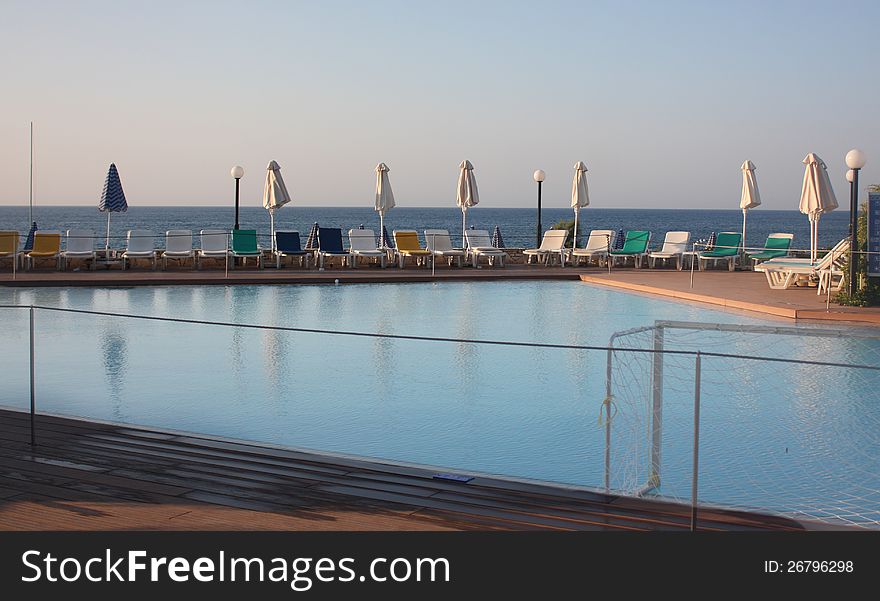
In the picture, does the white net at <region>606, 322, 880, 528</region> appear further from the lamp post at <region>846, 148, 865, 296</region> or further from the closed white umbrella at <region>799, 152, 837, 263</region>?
the closed white umbrella at <region>799, 152, 837, 263</region>

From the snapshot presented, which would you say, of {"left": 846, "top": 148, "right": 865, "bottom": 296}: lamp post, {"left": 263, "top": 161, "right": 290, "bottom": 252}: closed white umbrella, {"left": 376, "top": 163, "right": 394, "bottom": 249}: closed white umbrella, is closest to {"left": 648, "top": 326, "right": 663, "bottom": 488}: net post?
{"left": 846, "top": 148, "right": 865, "bottom": 296}: lamp post

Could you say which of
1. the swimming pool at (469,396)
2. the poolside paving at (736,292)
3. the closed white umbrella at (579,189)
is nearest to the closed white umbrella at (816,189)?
the poolside paving at (736,292)

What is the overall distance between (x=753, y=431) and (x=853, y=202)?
6.95 meters

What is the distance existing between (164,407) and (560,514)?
3.85 m

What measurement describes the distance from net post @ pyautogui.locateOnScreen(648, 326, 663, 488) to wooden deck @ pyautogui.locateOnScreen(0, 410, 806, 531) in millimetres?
481

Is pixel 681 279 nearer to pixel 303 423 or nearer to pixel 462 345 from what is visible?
pixel 462 345

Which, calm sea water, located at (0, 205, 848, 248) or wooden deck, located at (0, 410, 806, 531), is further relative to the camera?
calm sea water, located at (0, 205, 848, 248)

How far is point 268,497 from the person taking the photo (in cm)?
416

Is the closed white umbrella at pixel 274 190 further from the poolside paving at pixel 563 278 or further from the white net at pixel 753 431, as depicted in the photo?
the white net at pixel 753 431

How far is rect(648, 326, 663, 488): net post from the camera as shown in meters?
4.45

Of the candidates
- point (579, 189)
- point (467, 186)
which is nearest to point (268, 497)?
point (467, 186)

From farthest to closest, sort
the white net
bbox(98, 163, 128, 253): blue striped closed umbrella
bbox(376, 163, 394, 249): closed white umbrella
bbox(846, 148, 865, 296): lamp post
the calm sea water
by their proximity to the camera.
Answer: the calm sea water
bbox(376, 163, 394, 249): closed white umbrella
bbox(98, 163, 128, 253): blue striped closed umbrella
bbox(846, 148, 865, 296): lamp post
the white net

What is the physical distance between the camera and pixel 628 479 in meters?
4.85

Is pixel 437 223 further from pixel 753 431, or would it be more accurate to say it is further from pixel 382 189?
pixel 753 431
